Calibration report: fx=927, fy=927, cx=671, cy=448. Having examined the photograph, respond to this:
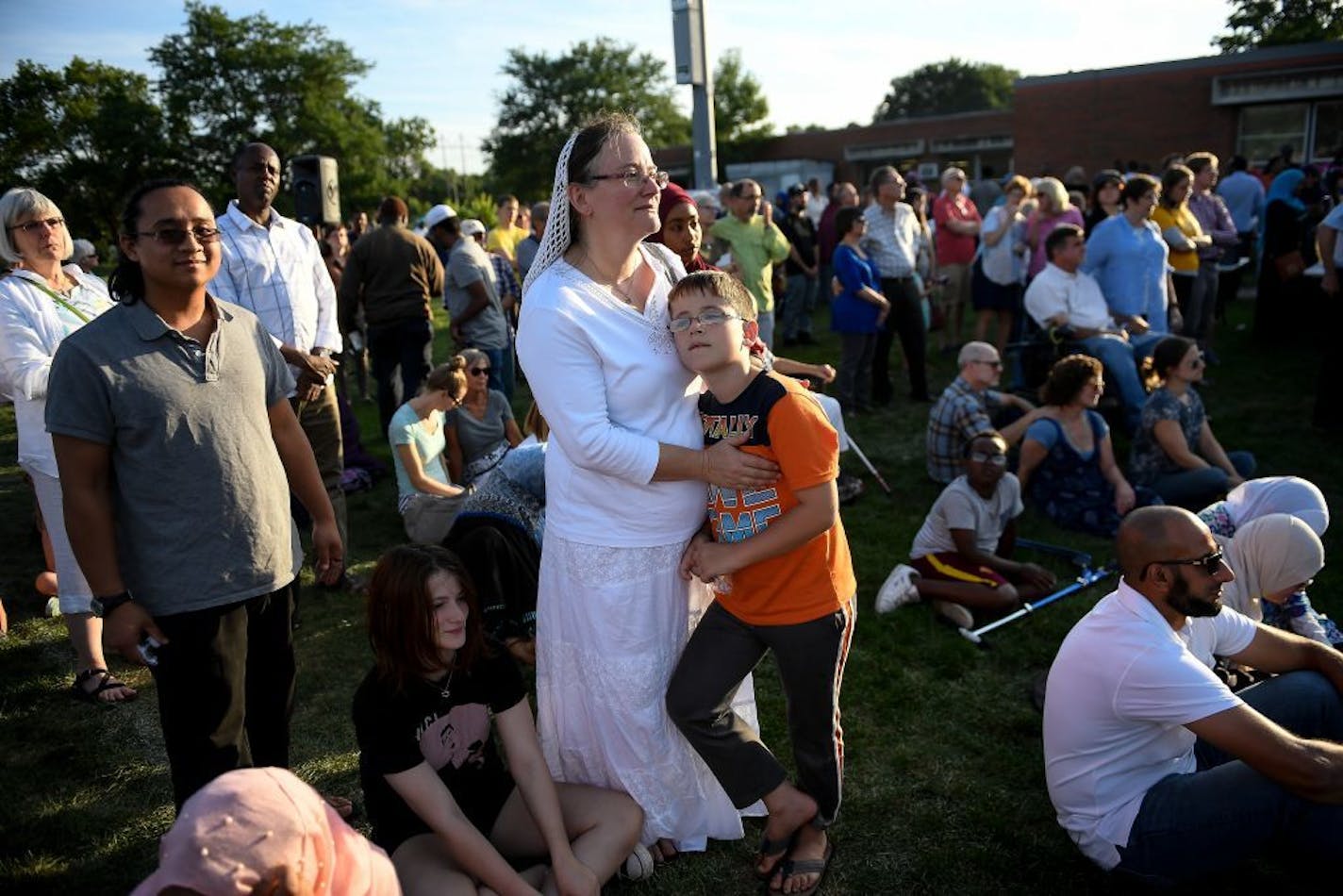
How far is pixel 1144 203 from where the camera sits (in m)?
6.94

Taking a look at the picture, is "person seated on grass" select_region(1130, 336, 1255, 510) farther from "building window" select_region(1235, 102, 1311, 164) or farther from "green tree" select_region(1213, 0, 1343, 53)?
"green tree" select_region(1213, 0, 1343, 53)

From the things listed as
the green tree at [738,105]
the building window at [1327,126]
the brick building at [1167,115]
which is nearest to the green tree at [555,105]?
the green tree at [738,105]

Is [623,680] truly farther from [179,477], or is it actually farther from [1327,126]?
[1327,126]

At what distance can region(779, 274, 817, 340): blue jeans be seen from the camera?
1084cm

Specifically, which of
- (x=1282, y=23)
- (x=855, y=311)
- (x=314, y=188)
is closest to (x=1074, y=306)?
(x=855, y=311)

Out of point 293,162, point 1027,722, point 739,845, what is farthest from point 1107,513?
point 293,162

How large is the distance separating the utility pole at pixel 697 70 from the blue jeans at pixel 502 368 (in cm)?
326

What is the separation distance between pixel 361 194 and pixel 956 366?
136 feet

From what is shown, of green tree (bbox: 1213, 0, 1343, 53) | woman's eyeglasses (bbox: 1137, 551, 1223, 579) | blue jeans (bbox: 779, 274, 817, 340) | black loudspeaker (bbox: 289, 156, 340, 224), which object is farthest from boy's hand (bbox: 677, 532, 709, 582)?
green tree (bbox: 1213, 0, 1343, 53)

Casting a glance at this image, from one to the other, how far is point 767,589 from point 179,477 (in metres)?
1.50

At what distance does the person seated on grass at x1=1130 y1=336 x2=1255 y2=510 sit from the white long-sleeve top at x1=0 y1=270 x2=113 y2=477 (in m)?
5.43

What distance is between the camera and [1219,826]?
2330mm

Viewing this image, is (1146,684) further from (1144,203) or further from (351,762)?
(1144,203)

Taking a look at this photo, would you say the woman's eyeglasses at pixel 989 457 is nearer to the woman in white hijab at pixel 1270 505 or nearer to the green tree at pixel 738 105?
the woman in white hijab at pixel 1270 505
